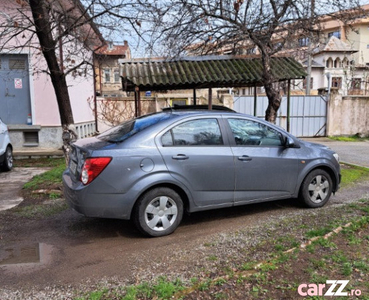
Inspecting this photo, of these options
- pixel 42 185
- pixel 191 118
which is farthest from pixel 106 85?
pixel 191 118

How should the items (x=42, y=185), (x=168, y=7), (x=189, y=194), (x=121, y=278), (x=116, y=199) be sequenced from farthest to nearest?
(x=168, y=7)
(x=42, y=185)
(x=189, y=194)
(x=116, y=199)
(x=121, y=278)

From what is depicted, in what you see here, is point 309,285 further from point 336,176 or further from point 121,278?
point 336,176

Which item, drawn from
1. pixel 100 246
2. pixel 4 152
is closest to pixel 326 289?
pixel 100 246

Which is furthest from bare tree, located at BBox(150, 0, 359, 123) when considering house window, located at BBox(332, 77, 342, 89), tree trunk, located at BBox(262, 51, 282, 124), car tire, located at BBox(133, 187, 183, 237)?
house window, located at BBox(332, 77, 342, 89)

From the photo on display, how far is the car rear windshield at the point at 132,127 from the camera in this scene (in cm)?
443

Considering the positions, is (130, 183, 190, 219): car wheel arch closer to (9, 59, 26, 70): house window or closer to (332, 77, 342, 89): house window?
(9, 59, 26, 70): house window

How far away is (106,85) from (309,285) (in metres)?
40.2

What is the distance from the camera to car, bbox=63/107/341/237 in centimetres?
404

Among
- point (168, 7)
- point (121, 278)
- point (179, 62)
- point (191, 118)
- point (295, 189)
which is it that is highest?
point (168, 7)

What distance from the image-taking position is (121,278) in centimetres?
328

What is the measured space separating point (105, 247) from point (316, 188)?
3.44 m

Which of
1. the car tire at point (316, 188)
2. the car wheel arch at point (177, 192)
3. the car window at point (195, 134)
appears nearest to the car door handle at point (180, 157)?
the car window at point (195, 134)

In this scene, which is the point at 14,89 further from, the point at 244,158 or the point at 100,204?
the point at 244,158

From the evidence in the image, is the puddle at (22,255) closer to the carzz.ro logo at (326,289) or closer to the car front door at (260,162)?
the car front door at (260,162)
